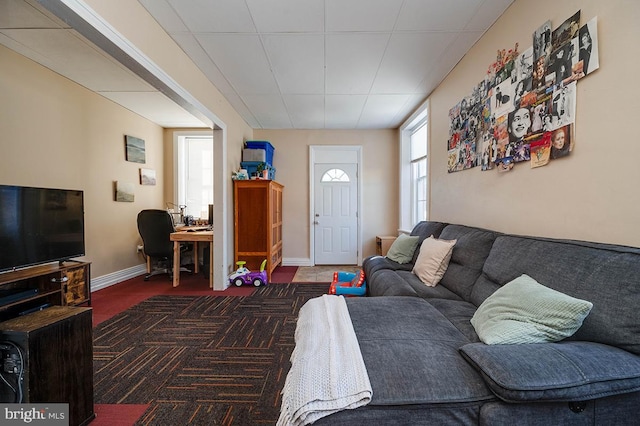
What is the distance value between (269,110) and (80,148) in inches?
94.8

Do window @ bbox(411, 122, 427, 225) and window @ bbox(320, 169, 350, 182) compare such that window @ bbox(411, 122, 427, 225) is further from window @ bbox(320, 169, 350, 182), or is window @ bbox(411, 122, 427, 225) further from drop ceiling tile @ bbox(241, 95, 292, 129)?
drop ceiling tile @ bbox(241, 95, 292, 129)

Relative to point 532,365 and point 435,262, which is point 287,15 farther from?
point 532,365

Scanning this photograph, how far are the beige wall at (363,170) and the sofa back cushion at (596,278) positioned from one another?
351 cm

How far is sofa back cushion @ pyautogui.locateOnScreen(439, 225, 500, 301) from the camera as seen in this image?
1890 mm

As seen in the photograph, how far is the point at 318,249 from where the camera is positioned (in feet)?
16.7

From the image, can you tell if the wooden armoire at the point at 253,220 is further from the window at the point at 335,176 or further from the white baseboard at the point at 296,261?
the window at the point at 335,176

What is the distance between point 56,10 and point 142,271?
3877 mm

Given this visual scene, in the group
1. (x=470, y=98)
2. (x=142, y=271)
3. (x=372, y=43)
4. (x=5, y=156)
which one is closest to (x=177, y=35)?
(x=372, y=43)

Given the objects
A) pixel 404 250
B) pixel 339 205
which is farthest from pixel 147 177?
pixel 404 250

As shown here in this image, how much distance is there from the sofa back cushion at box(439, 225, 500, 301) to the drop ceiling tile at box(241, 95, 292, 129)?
2.86 meters

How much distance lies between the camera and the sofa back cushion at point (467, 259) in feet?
6.20

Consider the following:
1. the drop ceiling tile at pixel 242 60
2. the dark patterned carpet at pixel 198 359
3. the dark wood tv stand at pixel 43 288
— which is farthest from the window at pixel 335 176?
the dark wood tv stand at pixel 43 288

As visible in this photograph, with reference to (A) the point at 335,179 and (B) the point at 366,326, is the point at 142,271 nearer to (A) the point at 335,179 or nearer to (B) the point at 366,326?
(A) the point at 335,179

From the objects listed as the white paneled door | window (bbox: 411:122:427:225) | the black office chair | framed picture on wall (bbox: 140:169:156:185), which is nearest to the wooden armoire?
the black office chair
